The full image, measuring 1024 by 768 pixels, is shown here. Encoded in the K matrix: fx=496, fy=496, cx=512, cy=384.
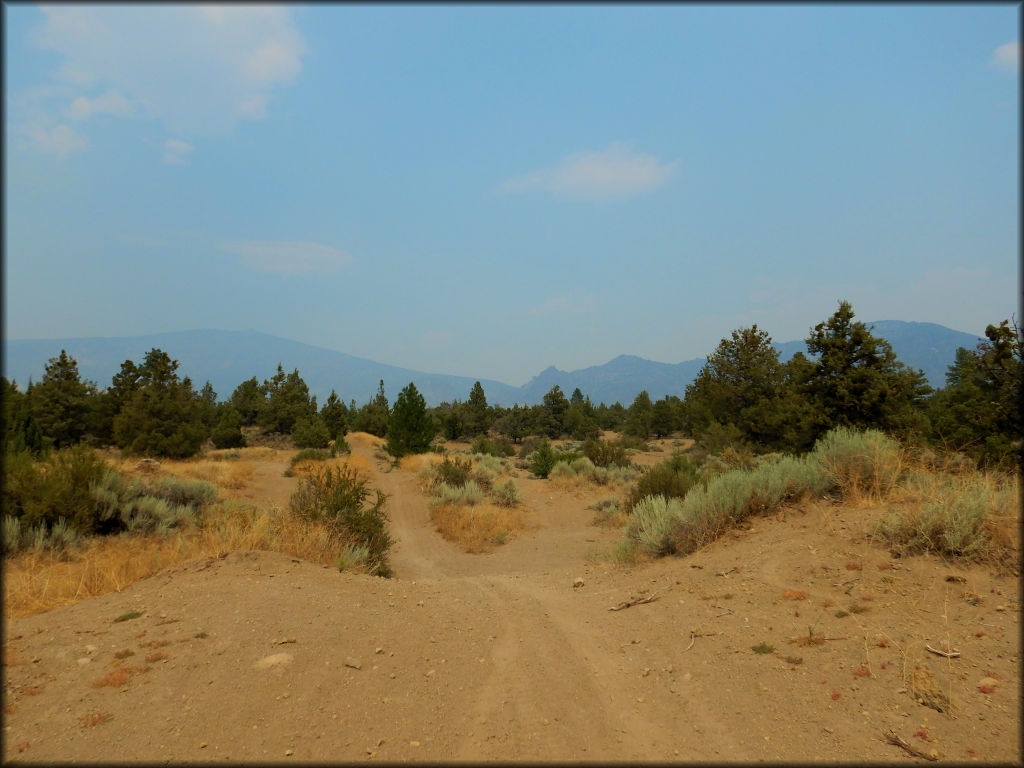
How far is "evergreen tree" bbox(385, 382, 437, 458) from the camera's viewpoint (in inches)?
1154

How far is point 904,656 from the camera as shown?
12.8 ft

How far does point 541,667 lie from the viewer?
14.3ft

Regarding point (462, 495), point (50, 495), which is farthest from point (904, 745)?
point (462, 495)

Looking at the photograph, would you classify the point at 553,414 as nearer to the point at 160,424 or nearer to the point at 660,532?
the point at 160,424

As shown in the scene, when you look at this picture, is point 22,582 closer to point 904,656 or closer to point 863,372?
point 904,656

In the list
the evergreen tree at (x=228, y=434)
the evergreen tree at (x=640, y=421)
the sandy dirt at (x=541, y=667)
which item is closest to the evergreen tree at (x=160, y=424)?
the evergreen tree at (x=228, y=434)

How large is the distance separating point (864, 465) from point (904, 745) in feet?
17.2

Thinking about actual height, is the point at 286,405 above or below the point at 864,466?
above

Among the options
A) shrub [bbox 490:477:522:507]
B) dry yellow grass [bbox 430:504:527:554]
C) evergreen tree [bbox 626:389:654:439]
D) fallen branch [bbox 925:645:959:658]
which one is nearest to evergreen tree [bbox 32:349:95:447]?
dry yellow grass [bbox 430:504:527:554]

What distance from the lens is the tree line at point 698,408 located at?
1322 cm

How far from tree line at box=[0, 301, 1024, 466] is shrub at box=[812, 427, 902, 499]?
2.49ft

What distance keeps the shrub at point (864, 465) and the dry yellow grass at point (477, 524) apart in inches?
324

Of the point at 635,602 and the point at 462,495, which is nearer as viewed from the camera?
the point at 635,602

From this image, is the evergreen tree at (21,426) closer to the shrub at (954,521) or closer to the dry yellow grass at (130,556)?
the dry yellow grass at (130,556)
